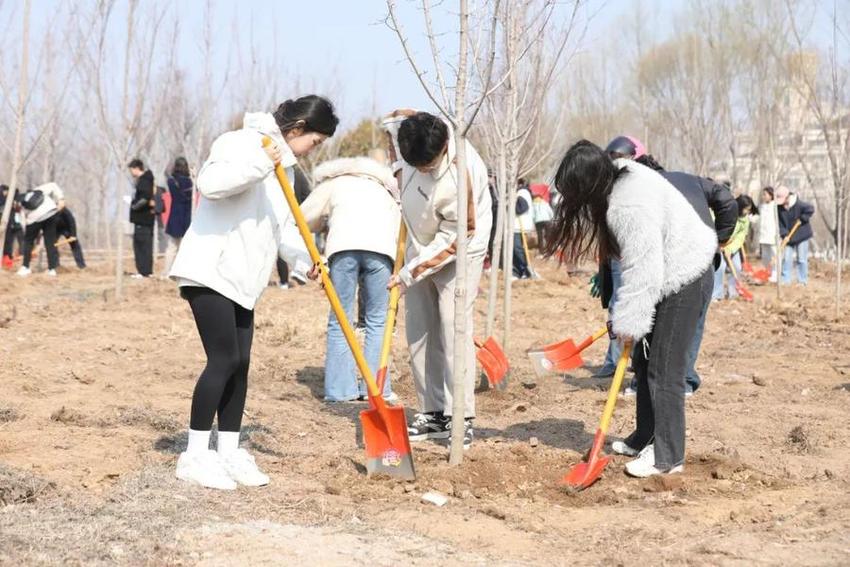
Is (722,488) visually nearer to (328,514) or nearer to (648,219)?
(648,219)

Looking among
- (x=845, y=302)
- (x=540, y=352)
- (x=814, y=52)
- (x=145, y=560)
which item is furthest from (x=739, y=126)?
(x=145, y=560)

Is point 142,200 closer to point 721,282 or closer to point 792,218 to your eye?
point 721,282

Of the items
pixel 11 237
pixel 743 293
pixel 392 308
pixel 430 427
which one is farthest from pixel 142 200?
pixel 392 308

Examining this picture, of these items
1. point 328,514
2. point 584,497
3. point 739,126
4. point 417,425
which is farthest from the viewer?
point 739,126

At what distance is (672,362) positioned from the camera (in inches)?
195

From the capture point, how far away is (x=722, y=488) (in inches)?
187

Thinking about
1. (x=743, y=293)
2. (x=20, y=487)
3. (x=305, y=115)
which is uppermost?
(x=305, y=115)

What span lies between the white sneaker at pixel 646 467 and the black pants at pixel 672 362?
0.08 feet

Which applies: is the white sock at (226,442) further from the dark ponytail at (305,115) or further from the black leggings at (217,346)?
the dark ponytail at (305,115)

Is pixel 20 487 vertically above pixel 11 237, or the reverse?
pixel 20 487

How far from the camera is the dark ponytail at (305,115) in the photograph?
14.7 feet

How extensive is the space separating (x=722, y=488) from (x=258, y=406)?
2981mm

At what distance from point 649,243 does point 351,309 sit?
9.14 feet

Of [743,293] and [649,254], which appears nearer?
[649,254]
